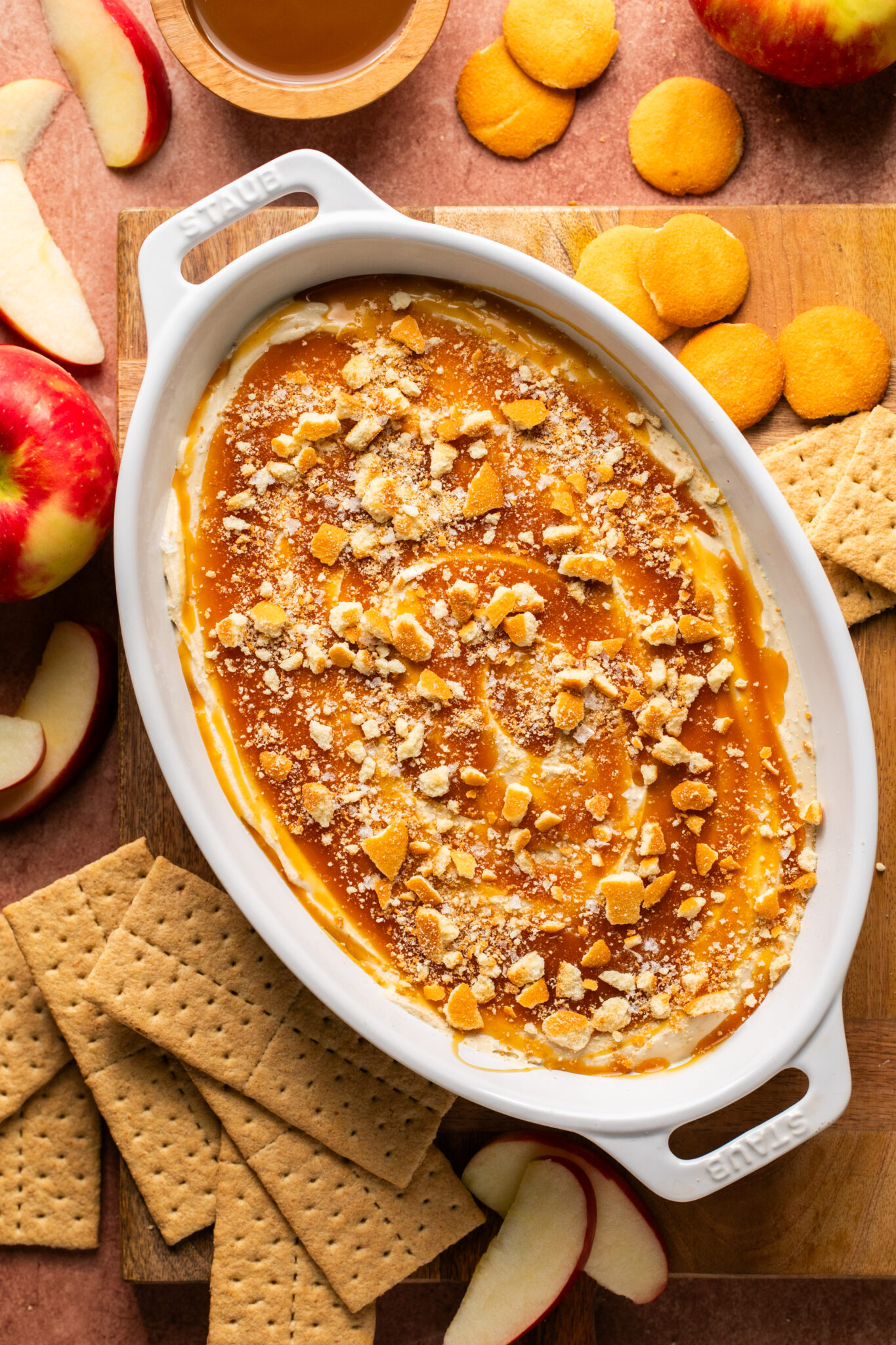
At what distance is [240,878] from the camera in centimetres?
151

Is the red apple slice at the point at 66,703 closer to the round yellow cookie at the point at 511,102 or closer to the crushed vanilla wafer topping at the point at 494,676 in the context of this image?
the crushed vanilla wafer topping at the point at 494,676

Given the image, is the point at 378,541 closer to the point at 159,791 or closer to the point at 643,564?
the point at 643,564

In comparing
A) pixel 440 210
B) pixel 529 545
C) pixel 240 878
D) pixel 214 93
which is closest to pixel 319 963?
pixel 240 878

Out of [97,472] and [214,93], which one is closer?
[97,472]

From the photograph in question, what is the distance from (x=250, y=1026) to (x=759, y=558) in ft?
3.58

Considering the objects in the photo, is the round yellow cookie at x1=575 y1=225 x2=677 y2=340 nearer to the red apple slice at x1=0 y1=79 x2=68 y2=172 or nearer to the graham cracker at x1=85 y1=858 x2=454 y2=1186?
the red apple slice at x1=0 y1=79 x2=68 y2=172

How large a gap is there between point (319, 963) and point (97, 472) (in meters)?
0.84

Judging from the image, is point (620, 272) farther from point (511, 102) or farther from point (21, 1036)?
point (21, 1036)

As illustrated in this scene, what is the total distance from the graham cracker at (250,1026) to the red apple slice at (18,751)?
303 mm

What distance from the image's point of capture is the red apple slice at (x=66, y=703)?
178 centimetres

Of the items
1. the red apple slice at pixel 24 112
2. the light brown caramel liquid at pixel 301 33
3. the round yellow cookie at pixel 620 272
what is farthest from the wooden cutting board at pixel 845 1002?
the red apple slice at pixel 24 112

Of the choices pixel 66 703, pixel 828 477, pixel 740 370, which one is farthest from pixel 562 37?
pixel 66 703

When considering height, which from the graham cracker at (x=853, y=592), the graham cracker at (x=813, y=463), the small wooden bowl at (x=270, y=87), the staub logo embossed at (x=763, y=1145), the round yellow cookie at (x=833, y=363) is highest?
the small wooden bowl at (x=270, y=87)

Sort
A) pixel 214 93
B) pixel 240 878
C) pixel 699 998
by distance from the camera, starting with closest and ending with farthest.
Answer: pixel 240 878 < pixel 699 998 < pixel 214 93
